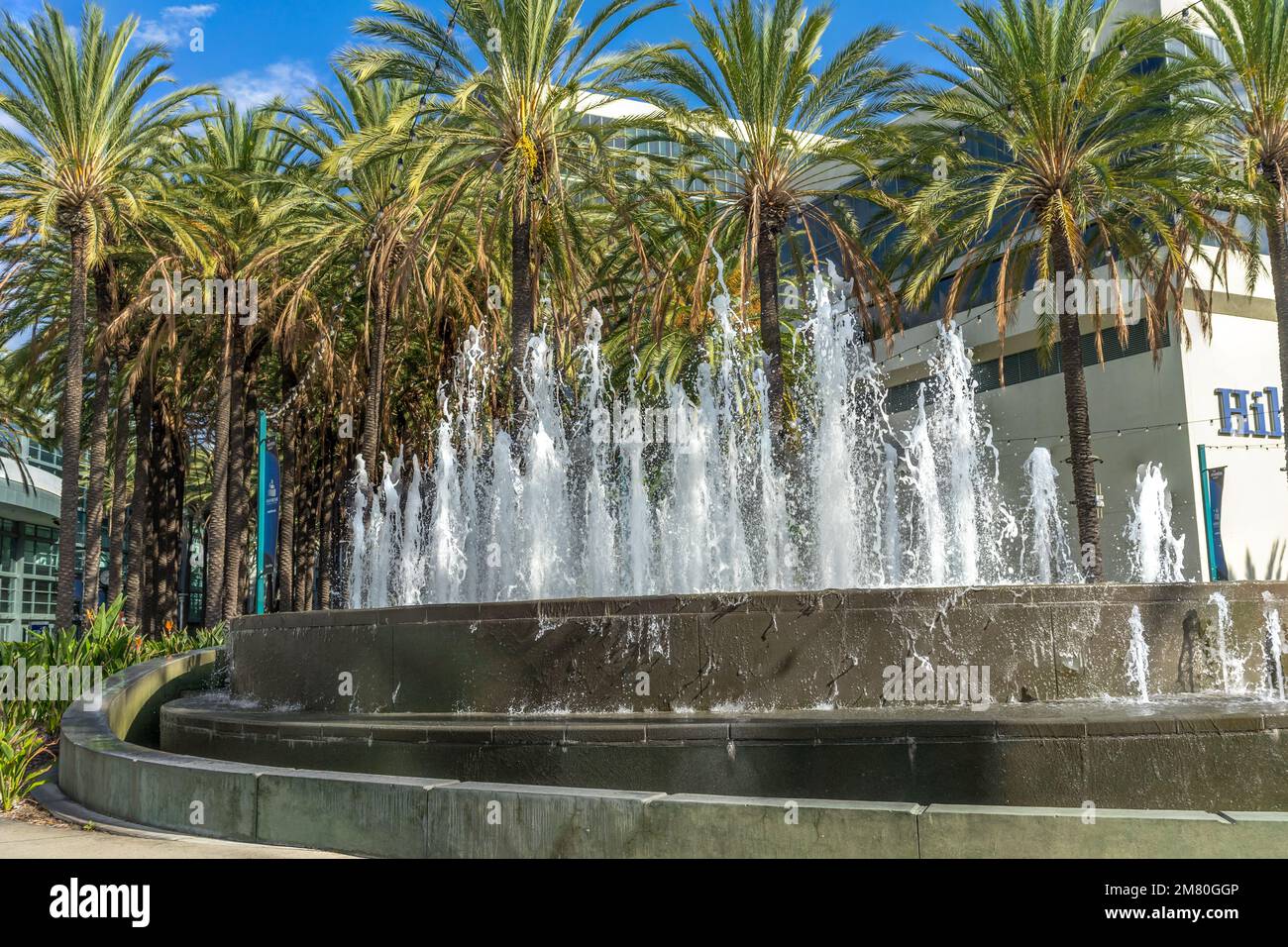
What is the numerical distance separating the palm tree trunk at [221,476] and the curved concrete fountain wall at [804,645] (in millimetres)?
16359

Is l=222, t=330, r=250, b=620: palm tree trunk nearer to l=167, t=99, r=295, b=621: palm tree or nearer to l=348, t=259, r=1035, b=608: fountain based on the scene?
l=167, t=99, r=295, b=621: palm tree

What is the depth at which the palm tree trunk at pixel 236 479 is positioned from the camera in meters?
24.2

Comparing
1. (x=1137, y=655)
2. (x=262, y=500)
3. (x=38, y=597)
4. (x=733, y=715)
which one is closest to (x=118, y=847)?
(x=733, y=715)

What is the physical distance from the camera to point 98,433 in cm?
2188

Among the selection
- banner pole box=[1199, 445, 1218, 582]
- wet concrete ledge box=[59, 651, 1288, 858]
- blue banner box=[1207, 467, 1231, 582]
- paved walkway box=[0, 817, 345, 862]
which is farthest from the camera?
blue banner box=[1207, 467, 1231, 582]

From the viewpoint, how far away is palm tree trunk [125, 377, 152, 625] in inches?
941

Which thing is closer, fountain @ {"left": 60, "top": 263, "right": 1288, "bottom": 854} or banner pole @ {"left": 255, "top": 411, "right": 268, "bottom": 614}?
fountain @ {"left": 60, "top": 263, "right": 1288, "bottom": 854}

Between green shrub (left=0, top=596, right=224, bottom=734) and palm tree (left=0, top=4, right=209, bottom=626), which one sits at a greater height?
palm tree (left=0, top=4, right=209, bottom=626)

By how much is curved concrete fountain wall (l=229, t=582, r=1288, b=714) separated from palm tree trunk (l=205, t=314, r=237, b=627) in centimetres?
1636

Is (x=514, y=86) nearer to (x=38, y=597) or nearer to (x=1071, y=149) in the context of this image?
(x=1071, y=149)

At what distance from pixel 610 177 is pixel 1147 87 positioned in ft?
27.8

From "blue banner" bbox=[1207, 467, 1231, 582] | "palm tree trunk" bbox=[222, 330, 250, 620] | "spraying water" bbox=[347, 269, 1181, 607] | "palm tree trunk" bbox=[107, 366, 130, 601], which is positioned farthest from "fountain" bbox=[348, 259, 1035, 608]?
"palm tree trunk" bbox=[107, 366, 130, 601]

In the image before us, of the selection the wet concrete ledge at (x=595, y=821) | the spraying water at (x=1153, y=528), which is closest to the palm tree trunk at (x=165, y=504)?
the wet concrete ledge at (x=595, y=821)

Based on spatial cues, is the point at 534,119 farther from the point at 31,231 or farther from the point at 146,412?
the point at 146,412
